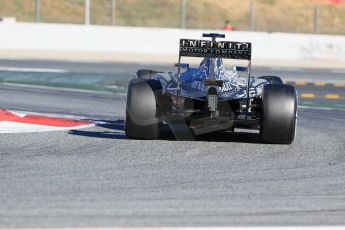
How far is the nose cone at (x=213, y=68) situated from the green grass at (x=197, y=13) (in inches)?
1054

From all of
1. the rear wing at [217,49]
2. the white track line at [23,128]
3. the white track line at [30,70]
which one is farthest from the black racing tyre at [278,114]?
the white track line at [30,70]

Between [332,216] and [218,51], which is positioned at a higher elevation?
[218,51]

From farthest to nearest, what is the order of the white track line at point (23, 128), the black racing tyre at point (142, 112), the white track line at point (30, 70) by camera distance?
the white track line at point (30, 70), the white track line at point (23, 128), the black racing tyre at point (142, 112)

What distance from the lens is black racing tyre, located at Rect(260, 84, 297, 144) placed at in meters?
11.9

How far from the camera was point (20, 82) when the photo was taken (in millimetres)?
21969

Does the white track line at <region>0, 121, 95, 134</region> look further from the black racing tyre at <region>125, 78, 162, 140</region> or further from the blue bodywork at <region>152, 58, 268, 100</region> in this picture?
the blue bodywork at <region>152, 58, 268, 100</region>

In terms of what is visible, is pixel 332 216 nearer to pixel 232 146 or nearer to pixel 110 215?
pixel 110 215

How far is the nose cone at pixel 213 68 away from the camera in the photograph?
12.8 metres

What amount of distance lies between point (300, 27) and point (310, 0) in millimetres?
6785

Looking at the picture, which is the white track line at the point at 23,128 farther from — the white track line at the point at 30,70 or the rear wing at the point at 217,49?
the white track line at the point at 30,70

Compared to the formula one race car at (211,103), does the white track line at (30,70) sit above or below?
below

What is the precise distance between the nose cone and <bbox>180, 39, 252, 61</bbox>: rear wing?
0.32 meters

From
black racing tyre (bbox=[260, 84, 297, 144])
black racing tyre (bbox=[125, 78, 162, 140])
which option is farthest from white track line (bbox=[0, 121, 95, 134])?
black racing tyre (bbox=[260, 84, 297, 144])

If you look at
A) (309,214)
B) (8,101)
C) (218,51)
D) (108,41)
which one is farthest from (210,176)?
(108,41)
